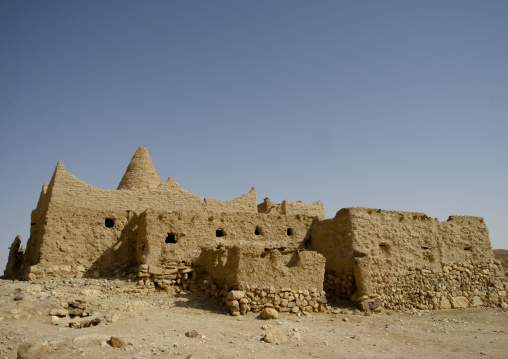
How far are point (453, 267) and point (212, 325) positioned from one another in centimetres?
849

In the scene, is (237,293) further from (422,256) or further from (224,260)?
(422,256)

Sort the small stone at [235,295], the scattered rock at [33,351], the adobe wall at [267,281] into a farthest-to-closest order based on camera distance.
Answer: the adobe wall at [267,281]
the small stone at [235,295]
the scattered rock at [33,351]

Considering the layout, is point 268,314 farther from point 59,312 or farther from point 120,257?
point 120,257

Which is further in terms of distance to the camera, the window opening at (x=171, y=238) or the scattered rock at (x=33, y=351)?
the window opening at (x=171, y=238)

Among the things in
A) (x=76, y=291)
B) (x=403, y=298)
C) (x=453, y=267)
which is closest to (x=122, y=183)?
(x=76, y=291)

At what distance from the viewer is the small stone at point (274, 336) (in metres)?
7.09

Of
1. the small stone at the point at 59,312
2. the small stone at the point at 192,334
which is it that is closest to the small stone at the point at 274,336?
the small stone at the point at 192,334

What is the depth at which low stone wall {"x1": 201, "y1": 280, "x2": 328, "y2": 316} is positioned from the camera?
886 centimetres

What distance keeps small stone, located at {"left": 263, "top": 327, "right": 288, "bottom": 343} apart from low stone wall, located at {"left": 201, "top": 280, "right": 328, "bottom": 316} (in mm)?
1589

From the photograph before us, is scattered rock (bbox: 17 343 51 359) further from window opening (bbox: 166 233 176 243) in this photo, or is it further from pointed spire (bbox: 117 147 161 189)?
pointed spire (bbox: 117 147 161 189)

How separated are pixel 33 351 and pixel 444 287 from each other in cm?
1092

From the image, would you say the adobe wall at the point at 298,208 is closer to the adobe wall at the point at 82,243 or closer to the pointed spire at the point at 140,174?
the pointed spire at the point at 140,174

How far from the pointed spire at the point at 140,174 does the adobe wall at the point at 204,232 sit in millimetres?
4081

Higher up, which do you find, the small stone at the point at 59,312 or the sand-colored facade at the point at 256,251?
the sand-colored facade at the point at 256,251
